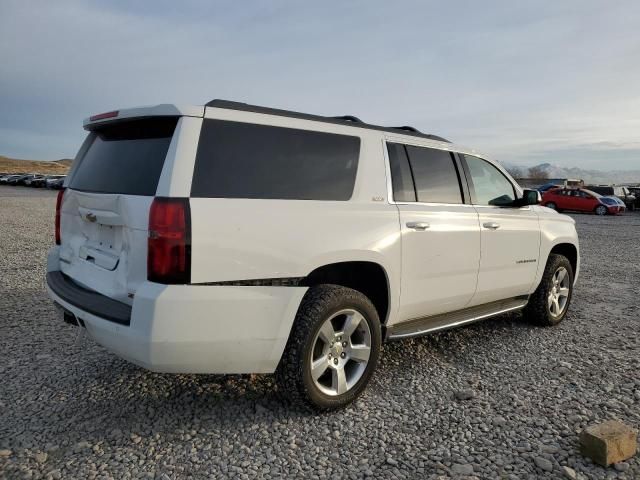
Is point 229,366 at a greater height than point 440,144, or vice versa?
point 440,144

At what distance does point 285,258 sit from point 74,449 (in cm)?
158

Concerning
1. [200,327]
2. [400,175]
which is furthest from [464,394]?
[200,327]

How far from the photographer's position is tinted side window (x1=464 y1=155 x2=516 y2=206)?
4449 millimetres

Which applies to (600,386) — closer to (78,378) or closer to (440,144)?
(440,144)

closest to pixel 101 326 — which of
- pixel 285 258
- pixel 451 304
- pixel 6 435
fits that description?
pixel 6 435

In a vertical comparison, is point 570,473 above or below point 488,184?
below

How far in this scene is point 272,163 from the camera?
299 centimetres

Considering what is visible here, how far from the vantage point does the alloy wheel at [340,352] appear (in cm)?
316

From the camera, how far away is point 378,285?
11.6ft

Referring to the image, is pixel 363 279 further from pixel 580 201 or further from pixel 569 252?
pixel 580 201

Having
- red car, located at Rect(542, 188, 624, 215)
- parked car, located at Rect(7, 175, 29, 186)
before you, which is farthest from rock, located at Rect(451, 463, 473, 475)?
parked car, located at Rect(7, 175, 29, 186)

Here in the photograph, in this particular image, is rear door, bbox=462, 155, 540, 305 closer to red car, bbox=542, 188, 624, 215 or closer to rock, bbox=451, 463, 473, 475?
rock, bbox=451, 463, 473, 475

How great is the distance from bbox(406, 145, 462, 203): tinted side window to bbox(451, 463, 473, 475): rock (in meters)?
1.88

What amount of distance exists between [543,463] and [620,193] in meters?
32.5
